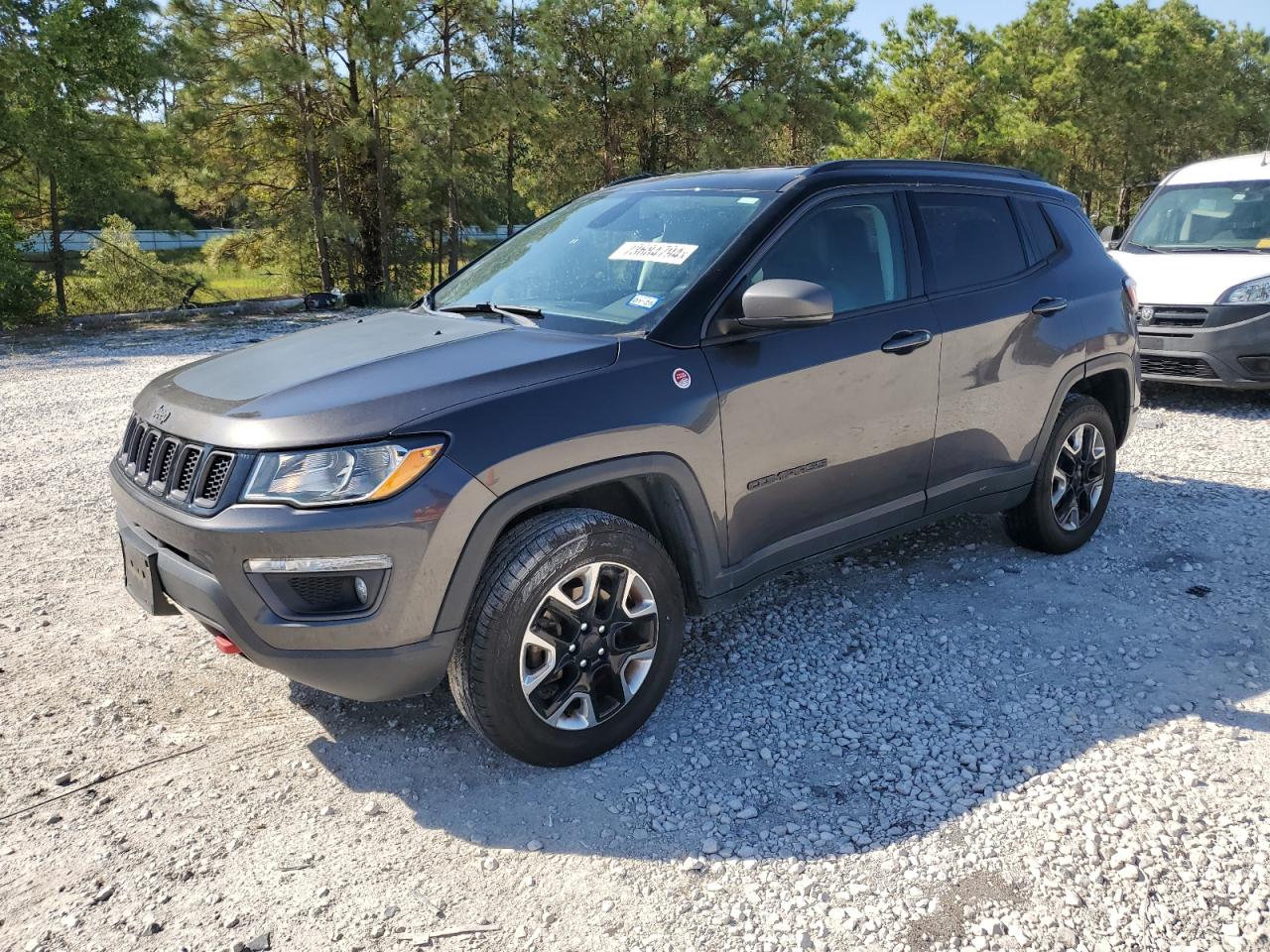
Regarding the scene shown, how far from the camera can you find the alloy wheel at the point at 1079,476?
4.80 metres

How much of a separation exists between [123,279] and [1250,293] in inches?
833

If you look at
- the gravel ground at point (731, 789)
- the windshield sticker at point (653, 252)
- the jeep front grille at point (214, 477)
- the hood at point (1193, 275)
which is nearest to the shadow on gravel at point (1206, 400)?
the hood at point (1193, 275)

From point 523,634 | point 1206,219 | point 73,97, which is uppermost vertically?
point 73,97

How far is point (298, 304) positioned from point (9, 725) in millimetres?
16942

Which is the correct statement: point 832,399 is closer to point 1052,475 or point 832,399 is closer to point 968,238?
point 968,238

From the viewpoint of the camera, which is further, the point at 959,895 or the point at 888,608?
the point at 888,608

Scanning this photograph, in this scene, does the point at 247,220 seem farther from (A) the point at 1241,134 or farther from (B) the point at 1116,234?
(A) the point at 1241,134

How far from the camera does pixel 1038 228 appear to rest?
4.64m

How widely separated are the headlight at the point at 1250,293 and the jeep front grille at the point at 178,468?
7952 millimetres

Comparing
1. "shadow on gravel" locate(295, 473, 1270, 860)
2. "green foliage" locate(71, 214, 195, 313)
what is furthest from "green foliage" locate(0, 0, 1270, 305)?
"shadow on gravel" locate(295, 473, 1270, 860)

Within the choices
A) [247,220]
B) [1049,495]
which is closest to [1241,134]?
[247,220]

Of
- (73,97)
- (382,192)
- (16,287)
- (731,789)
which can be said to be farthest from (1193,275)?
(382,192)

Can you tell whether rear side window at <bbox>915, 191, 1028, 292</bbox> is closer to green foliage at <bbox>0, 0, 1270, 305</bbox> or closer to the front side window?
the front side window

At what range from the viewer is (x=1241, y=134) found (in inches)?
1913
